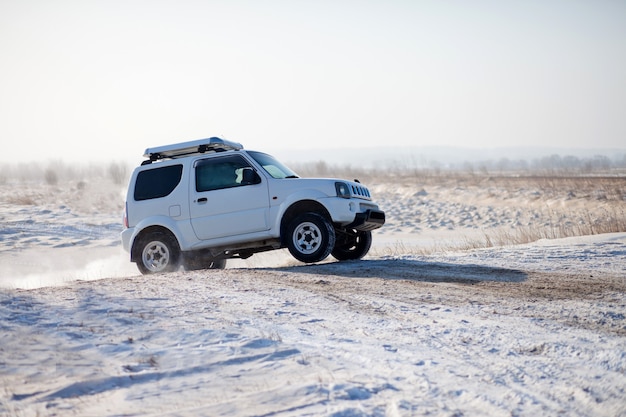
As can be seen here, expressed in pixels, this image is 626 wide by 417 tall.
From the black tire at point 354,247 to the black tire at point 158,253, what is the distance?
2.82m

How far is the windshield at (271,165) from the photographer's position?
1136 centimetres

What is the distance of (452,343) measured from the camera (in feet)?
19.2

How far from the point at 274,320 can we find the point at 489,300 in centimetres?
247

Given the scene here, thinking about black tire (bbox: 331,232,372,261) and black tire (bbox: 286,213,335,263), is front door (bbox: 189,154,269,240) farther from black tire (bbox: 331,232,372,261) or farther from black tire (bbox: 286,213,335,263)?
black tire (bbox: 331,232,372,261)

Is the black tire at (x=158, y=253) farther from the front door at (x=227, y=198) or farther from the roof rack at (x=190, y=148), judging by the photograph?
the roof rack at (x=190, y=148)

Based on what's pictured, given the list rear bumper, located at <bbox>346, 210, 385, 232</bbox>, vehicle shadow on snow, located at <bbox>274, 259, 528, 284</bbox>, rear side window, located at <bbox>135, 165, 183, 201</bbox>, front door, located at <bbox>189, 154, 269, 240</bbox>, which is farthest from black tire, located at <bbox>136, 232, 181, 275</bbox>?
rear bumper, located at <bbox>346, 210, 385, 232</bbox>

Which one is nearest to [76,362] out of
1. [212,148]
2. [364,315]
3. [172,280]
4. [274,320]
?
[274,320]

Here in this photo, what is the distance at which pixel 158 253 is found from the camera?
11.5 meters

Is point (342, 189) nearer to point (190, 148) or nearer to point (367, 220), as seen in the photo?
point (367, 220)

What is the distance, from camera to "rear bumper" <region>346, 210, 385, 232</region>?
1091 cm

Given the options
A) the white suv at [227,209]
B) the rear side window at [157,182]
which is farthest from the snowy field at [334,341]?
the rear side window at [157,182]

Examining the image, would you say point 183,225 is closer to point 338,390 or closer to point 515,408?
point 338,390

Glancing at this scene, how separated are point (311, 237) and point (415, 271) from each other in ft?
5.83

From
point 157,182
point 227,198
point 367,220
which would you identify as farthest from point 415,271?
point 157,182
